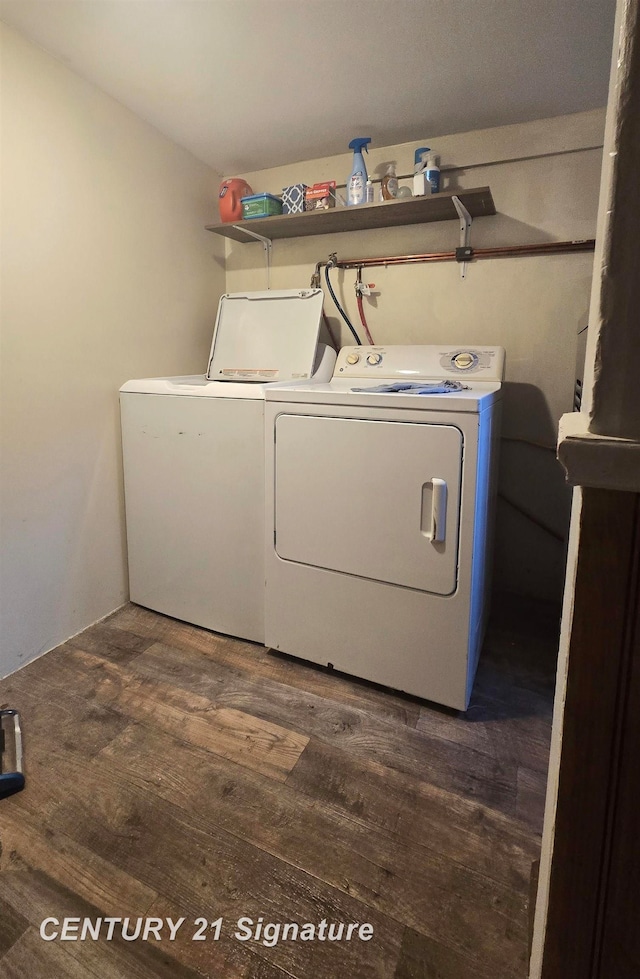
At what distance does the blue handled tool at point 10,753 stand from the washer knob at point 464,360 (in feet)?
6.42

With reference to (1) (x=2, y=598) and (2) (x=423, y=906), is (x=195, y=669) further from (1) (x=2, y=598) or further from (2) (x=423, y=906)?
(2) (x=423, y=906)

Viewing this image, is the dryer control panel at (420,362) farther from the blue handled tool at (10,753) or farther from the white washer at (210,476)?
the blue handled tool at (10,753)

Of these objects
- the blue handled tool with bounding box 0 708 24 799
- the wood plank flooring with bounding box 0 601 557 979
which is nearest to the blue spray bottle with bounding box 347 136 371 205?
the wood plank flooring with bounding box 0 601 557 979

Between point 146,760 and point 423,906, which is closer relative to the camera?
point 423,906

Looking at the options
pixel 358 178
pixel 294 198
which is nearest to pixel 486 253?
pixel 358 178

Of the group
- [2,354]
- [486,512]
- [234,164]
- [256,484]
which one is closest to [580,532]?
[486,512]

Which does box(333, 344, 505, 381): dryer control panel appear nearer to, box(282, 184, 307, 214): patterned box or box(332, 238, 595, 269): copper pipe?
box(332, 238, 595, 269): copper pipe

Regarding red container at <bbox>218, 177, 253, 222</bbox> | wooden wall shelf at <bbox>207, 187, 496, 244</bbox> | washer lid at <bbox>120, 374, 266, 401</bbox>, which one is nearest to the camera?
washer lid at <bbox>120, 374, 266, 401</bbox>

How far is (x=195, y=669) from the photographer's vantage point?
184cm

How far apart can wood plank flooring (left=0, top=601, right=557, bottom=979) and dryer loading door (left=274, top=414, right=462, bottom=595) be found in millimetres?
463

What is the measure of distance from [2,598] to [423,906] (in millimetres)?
1544

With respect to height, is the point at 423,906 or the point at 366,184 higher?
the point at 366,184

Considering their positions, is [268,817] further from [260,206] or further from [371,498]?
[260,206]

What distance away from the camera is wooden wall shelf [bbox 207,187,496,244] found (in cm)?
197
